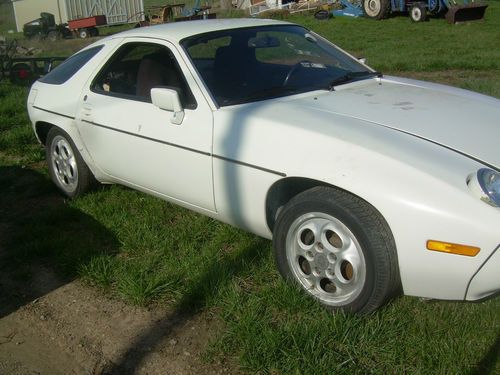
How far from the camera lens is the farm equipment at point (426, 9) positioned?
765 inches

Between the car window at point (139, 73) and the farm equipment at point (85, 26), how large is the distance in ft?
76.9

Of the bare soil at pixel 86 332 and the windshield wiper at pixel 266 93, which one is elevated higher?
the windshield wiper at pixel 266 93

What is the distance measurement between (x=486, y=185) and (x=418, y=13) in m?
19.2

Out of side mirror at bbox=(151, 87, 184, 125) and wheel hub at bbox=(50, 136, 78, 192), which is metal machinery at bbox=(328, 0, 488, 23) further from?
side mirror at bbox=(151, 87, 184, 125)

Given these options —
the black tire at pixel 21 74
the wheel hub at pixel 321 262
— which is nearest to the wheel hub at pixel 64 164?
the wheel hub at pixel 321 262

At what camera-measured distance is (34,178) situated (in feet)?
18.7

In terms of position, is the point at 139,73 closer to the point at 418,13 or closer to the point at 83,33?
the point at 418,13

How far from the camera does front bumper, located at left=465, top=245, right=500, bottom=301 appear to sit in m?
2.53

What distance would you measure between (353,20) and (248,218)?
19951 millimetres

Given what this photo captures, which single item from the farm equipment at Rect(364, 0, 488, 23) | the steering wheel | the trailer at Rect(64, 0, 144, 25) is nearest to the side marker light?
the steering wheel

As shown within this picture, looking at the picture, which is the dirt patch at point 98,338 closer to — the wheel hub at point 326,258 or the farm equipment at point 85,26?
the wheel hub at point 326,258

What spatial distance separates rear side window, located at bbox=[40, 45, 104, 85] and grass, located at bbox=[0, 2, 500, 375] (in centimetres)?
99

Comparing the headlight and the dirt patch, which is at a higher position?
the headlight

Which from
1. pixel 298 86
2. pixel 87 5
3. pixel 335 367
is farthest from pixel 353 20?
pixel 335 367
